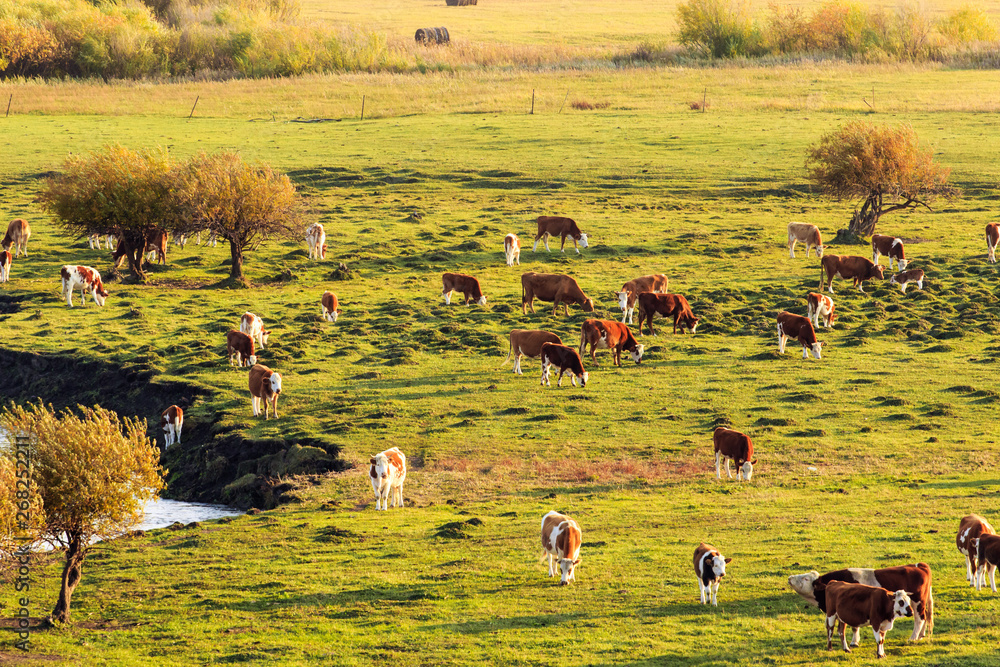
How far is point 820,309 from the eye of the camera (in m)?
38.9

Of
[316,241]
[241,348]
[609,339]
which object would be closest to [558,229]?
[316,241]

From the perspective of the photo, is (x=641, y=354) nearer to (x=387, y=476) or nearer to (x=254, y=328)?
(x=254, y=328)

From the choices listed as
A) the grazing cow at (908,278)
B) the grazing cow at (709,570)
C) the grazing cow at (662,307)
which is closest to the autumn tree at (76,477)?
the grazing cow at (709,570)

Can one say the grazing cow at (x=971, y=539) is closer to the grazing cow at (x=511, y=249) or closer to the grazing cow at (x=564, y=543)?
the grazing cow at (x=564, y=543)

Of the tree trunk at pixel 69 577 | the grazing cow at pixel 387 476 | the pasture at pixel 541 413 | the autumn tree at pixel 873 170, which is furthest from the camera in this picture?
the autumn tree at pixel 873 170

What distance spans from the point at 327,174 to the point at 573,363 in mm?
35783

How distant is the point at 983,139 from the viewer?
71875mm

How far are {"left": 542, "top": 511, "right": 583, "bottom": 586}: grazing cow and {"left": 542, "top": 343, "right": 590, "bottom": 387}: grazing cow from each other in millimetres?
12724

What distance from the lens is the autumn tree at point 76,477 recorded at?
60.5 ft

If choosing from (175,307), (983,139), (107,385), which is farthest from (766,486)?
(983,139)

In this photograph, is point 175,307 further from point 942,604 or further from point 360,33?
point 360,33

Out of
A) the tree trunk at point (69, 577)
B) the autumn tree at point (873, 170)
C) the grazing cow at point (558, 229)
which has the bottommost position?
the tree trunk at point (69, 577)

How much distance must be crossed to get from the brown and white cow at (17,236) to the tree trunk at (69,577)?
32.2m

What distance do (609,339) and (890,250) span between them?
17402 mm
